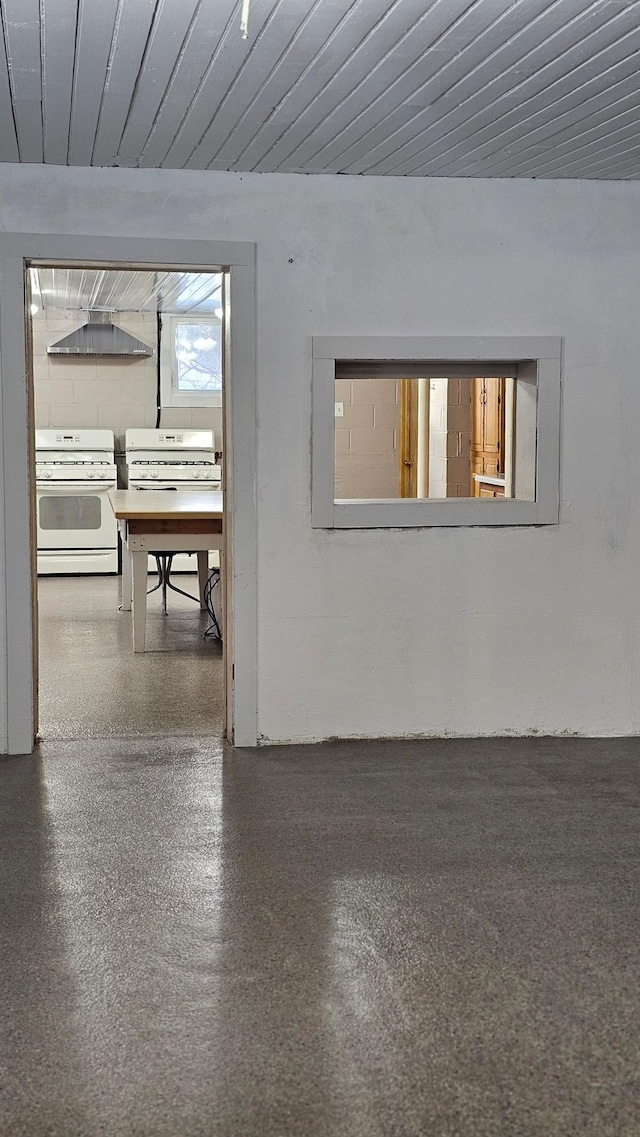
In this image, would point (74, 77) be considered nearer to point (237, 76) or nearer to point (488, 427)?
point (237, 76)

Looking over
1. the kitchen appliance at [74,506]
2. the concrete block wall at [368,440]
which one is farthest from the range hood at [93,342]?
the concrete block wall at [368,440]

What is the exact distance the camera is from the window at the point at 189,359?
1050 cm

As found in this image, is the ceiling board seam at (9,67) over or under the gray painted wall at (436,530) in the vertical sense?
over

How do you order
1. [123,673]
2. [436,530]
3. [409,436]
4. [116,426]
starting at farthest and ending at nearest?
[116,426] < [409,436] < [123,673] < [436,530]

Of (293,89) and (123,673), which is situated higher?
(293,89)

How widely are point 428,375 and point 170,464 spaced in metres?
5.81

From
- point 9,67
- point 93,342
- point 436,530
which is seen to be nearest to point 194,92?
point 9,67

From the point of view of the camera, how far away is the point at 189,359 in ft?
34.6

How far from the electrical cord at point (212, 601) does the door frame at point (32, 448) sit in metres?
2.49

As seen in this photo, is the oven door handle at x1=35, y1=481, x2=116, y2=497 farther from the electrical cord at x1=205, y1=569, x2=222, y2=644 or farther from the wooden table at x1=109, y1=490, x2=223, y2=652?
the wooden table at x1=109, y1=490, x2=223, y2=652

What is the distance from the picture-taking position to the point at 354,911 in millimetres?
2900

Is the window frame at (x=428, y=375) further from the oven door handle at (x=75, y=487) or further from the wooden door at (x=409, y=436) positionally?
the oven door handle at (x=75, y=487)

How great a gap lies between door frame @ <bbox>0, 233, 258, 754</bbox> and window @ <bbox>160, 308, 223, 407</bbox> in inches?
243

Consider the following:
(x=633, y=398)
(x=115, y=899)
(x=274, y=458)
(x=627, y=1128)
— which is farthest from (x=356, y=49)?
(x=627, y=1128)
